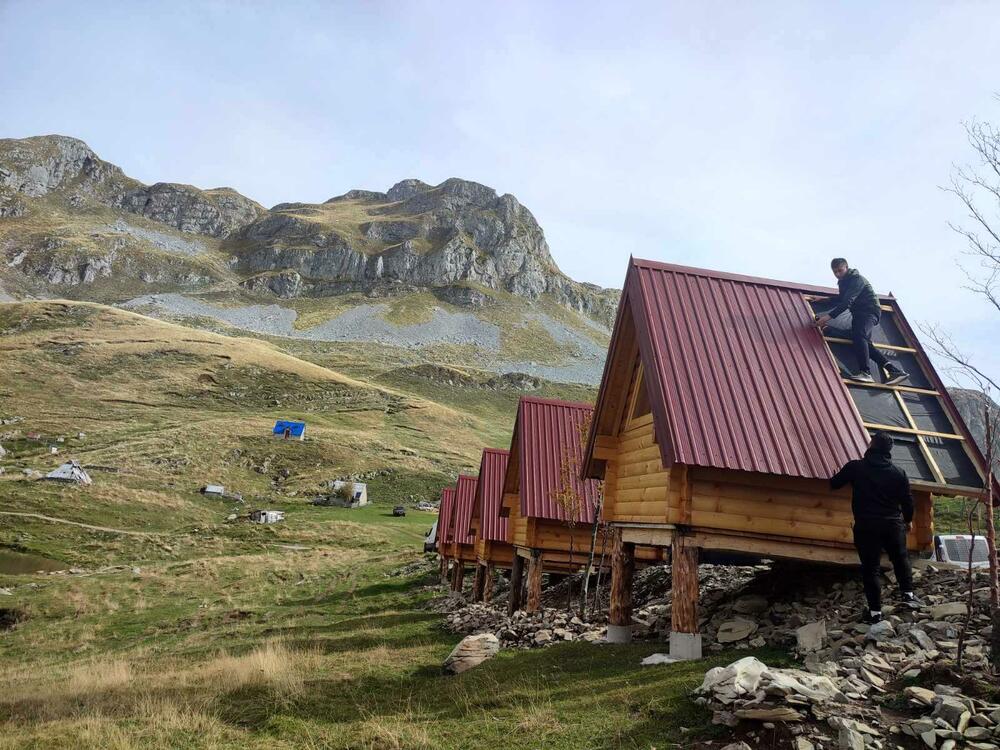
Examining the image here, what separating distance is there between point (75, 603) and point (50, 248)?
8124 inches

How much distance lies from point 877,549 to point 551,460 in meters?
10.6

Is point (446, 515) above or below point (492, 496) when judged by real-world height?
below

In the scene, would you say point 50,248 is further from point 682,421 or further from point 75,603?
point 682,421

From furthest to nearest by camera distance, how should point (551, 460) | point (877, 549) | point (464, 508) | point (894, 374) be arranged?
point (464, 508), point (551, 460), point (894, 374), point (877, 549)

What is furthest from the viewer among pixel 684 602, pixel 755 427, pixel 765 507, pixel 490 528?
pixel 490 528

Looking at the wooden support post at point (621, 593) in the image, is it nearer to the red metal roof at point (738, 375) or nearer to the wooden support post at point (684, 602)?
the wooden support post at point (684, 602)

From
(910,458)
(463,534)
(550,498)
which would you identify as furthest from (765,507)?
A: (463,534)

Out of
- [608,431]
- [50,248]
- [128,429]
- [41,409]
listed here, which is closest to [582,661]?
[608,431]

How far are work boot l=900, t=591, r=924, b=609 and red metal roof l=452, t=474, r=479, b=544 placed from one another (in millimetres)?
18759

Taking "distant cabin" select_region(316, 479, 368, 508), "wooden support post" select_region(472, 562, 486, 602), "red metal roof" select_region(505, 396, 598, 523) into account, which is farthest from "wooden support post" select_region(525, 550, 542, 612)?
"distant cabin" select_region(316, 479, 368, 508)

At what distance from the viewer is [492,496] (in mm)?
22297

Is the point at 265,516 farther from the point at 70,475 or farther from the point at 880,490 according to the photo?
the point at 880,490

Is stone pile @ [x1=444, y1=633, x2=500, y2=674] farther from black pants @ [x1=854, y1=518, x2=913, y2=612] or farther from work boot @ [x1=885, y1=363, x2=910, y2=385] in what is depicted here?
work boot @ [x1=885, y1=363, x2=910, y2=385]

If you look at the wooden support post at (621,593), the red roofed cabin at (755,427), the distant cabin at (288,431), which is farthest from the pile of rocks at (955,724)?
the distant cabin at (288,431)
